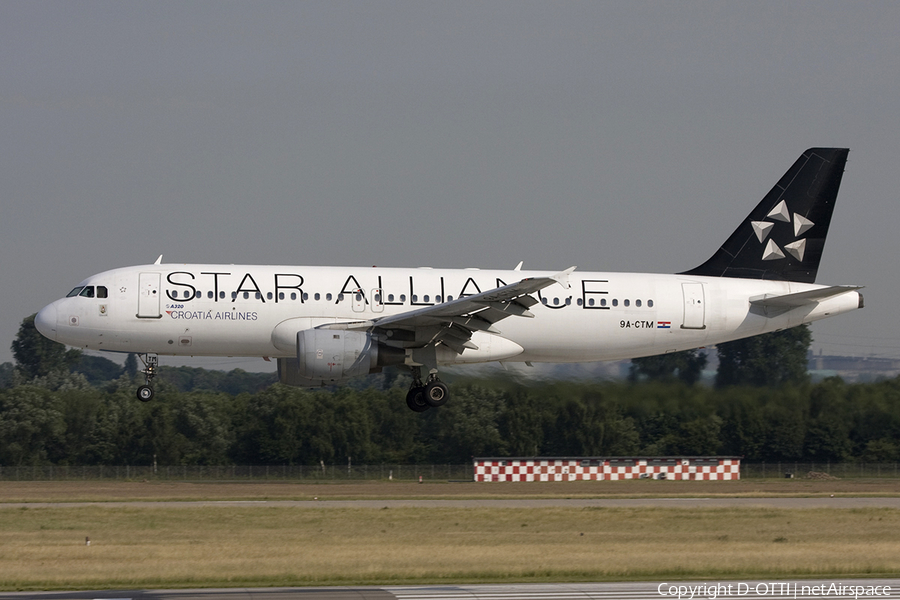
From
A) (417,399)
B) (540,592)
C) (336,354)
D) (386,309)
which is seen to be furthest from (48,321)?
(540,592)

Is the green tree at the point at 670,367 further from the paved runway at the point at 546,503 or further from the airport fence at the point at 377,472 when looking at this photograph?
the airport fence at the point at 377,472

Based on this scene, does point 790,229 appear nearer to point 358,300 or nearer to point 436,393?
point 436,393

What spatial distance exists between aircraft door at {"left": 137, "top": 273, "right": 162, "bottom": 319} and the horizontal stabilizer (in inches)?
699

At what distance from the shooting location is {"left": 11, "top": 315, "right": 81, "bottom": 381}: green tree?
111312 millimetres

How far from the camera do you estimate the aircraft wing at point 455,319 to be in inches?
1129

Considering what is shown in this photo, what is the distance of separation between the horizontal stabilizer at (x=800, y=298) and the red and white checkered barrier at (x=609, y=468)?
55.4ft

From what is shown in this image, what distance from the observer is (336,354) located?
29.4 metres

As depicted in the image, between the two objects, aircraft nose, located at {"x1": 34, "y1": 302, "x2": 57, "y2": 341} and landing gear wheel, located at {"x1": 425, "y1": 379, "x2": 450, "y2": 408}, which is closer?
aircraft nose, located at {"x1": 34, "y1": 302, "x2": 57, "y2": 341}

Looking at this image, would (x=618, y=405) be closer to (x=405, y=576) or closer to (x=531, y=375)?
(x=531, y=375)

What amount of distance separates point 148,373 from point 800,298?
19.5 meters

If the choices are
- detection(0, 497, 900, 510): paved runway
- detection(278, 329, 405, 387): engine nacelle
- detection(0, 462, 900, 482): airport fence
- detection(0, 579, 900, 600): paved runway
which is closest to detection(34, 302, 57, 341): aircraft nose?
detection(0, 497, 900, 510): paved runway

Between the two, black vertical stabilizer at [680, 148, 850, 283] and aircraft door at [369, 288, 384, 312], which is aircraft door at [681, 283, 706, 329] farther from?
aircraft door at [369, 288, 384, 312]

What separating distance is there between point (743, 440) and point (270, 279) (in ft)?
81.8
